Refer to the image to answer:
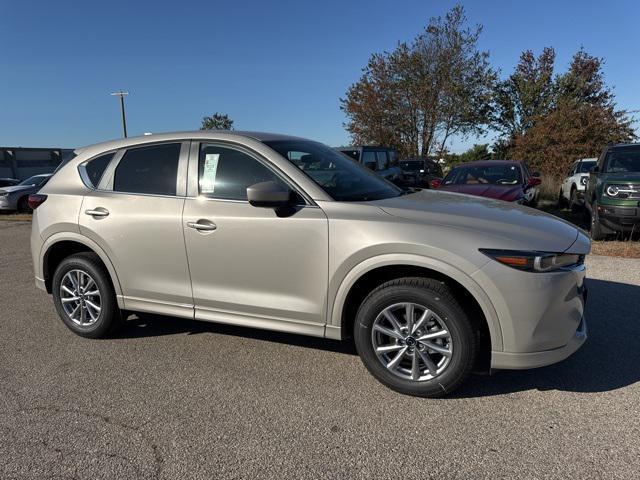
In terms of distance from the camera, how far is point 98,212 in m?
4.14

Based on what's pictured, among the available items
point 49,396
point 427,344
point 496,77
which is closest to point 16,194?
point 49,396

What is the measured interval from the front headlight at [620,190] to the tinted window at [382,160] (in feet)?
20.8

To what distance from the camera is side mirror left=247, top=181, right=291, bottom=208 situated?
3279 millimetres

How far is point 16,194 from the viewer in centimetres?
1942

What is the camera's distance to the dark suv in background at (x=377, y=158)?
12852 millimetres

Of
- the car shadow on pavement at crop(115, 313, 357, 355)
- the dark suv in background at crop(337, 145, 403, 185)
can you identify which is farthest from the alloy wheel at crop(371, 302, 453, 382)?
the dark suv in background at crop(337, 145, 403, 185)

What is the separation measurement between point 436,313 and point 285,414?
1.16m

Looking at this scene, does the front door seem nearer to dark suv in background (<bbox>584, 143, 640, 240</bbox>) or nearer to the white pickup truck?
dark suv in background (<bbox>584, 143, 640, 240</bbox>)

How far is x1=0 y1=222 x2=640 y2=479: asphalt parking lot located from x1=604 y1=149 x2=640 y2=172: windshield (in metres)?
5.40

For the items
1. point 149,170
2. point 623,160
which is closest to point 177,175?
point 149,170

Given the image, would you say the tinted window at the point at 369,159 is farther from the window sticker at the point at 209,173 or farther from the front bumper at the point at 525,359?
the front bumper at the point at 525,359

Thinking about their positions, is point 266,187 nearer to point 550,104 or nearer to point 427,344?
point 427,344

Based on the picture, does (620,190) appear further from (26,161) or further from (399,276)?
(26,161)

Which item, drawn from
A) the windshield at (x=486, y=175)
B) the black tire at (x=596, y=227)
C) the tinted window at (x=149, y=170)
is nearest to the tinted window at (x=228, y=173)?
the tinted window at (x=149, y=170)
